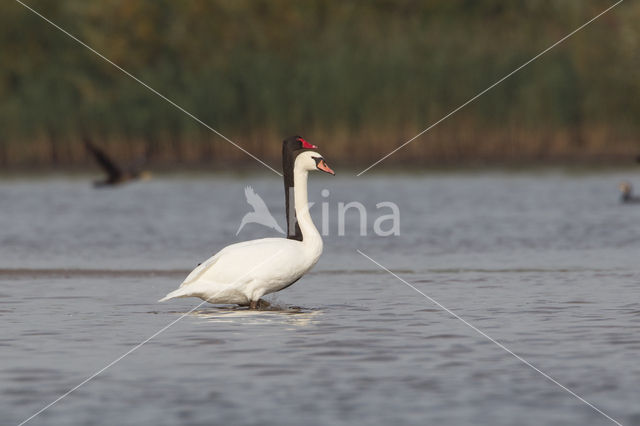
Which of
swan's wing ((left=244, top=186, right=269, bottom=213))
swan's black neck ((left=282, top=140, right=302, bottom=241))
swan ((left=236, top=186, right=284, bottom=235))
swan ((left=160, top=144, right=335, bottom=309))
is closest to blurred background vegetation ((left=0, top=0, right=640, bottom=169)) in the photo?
swan's wing ((left=244, top=186, right=269, bottom=213))

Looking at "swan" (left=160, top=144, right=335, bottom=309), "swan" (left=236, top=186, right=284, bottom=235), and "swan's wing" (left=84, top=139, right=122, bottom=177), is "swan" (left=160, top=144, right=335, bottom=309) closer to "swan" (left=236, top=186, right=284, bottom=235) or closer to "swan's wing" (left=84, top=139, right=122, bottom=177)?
"swan" (left=236, top=186, right=284, bottom=235)

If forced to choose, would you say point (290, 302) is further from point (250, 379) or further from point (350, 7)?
point (350, 7)

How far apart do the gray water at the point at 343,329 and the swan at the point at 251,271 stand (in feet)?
0.67

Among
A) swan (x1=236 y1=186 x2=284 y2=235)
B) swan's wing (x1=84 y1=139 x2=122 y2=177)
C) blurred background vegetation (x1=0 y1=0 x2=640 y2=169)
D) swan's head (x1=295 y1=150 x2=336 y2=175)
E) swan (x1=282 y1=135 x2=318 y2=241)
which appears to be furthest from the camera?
blurred background vegetation (x1=0 y1=0 x2=640 y2=169)

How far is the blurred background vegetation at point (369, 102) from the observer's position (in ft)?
118

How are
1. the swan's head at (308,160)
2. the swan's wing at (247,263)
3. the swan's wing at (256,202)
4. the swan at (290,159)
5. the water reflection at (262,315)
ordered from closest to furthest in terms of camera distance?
the water reflection at (262,315) → the swan's wing at (247,263) → the swan's head at (308,160) → the swan at (290,159) → the swan's wing at (256,202)

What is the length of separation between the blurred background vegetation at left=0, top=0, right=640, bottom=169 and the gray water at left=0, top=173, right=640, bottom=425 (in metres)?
11.8

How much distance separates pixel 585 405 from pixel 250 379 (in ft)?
7.23

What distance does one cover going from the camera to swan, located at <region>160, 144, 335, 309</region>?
1264 centimetres

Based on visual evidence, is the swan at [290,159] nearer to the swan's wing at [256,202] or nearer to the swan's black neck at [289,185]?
the swan's black neck at [289,185]

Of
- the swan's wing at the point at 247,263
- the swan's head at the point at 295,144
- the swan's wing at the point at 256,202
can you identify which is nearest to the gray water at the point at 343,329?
the swan's wing at the point at 247,263

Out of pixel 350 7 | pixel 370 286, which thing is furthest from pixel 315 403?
pixel 350 7

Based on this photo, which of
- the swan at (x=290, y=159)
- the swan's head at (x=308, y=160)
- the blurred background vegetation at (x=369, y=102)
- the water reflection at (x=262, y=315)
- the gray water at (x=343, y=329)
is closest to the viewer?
the gray water at (x=343, y=329)

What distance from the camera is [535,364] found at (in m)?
9.85
